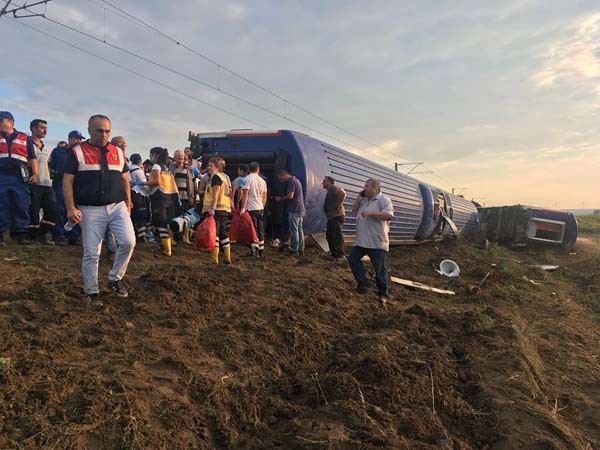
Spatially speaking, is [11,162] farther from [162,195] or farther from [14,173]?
[162,195]

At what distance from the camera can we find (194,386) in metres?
2.70

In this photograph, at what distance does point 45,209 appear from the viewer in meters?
6.91

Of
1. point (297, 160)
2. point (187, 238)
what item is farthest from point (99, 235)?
point (297, 160)

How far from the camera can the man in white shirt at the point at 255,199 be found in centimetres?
700

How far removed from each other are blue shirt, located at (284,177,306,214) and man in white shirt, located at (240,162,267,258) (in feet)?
1.55

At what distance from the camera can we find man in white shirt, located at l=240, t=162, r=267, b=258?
23.0ft

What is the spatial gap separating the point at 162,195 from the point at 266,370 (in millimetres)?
3869

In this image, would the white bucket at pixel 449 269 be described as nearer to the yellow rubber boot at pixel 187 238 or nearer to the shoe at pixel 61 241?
the yellow rubber boot at pixel 187 238

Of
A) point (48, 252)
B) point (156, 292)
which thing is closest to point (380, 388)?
point (156, 292)

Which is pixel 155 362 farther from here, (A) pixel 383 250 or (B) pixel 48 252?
(B) pixel 48 252

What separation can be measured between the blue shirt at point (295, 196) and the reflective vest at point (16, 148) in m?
4.01

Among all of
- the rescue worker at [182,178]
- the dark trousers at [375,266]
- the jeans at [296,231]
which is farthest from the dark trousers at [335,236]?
the rescue worker at [182,178]

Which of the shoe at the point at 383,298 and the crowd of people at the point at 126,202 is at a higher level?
the crowd of people at the point at 126,202

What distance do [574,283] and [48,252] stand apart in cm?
1083
